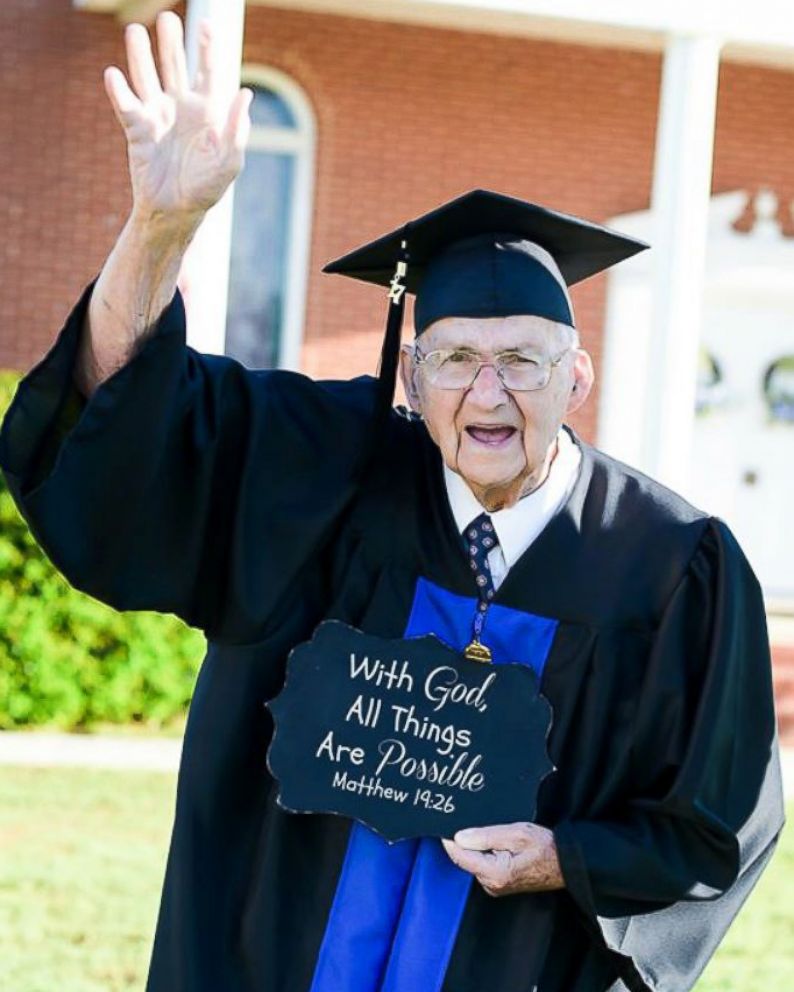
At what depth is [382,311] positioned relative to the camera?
1209 centimetres

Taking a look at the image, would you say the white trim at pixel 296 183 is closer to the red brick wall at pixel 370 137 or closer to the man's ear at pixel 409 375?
the red brick wall at pixel 370 137

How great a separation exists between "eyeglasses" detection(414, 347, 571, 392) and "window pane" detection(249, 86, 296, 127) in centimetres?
945

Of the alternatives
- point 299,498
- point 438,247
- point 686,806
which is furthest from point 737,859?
point 438,247

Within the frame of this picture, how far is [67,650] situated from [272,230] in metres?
4.00

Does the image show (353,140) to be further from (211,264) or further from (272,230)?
(211,264)

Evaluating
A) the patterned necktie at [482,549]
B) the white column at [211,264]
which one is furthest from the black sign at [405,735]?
the white column at [211,264]

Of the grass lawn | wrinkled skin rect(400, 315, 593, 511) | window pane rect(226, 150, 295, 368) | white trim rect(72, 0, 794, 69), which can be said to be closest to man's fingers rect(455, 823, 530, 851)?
wrinkled skin rect(400, 315, 593, 511)

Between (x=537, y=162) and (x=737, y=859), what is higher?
(x=537, y=162)

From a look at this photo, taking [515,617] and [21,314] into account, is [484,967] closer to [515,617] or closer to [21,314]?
[515,617]

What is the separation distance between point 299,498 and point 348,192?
9.37 m

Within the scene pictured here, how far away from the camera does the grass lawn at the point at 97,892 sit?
5.79 metres

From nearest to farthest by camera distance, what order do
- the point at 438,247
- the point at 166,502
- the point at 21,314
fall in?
1. the point at 166,502
2. the point at 438,247
3. the point at 21,314

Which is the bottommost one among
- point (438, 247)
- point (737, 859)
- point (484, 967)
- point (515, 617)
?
point (484, 967)

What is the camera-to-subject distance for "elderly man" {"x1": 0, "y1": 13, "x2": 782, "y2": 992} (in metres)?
2.84
